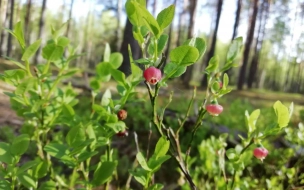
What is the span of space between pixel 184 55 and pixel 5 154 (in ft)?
1.75

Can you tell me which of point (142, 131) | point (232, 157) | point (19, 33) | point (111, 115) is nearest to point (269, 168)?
point (142, 131)

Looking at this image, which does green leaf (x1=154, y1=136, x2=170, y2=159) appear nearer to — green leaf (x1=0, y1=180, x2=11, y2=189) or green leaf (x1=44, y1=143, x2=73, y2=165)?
green leaf (x1=44, y1=143, x2=73, y2=165)

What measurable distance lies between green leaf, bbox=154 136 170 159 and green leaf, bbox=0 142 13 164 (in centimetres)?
38

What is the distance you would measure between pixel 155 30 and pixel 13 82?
1.52 feet

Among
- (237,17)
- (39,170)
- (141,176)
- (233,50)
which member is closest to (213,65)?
(233,50)

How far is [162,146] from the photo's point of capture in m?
0.82

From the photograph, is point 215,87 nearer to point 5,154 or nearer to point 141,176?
point 141,176

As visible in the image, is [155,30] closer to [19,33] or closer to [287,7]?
[19,33]

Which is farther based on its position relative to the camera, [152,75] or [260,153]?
[260,153]

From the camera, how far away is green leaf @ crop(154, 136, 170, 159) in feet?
2.65

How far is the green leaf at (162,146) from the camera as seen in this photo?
809 millimetres

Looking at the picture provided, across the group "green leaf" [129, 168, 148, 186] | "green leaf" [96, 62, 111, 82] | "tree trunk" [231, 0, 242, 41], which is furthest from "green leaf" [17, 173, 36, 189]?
"tree trunk" [231, 0, 242, 41]

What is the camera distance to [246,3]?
24.8 meters

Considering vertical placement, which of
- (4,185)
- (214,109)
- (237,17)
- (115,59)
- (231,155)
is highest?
(237,17)
